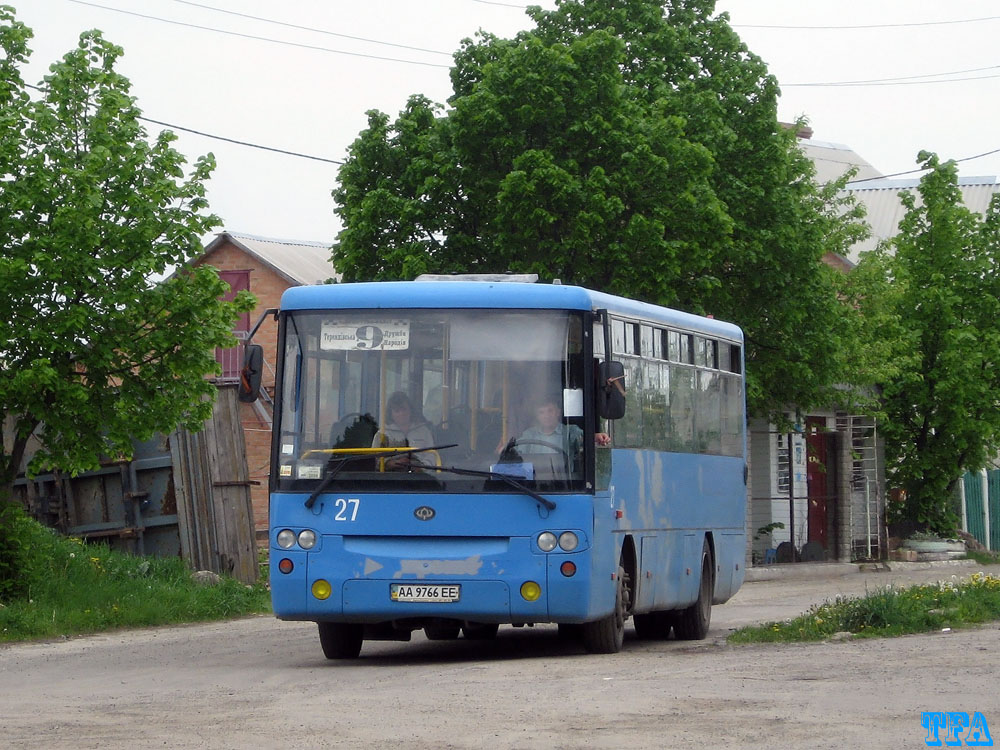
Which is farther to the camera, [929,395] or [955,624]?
[929,395]

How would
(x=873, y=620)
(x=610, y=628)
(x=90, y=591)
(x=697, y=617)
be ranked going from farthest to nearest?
1. (x=90, y=591)
2. (x=697, y=617)
3. (x=873, y=620)
4. (x=610, y=628)

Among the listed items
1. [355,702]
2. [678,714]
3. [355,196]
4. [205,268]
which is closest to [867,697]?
[678,714]

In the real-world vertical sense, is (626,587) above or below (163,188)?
below

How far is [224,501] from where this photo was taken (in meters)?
22.5

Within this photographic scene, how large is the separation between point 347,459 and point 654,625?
198 inches

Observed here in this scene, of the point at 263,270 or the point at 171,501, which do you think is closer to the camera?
the point at 171,501

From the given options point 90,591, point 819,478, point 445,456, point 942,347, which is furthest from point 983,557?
point 445,456

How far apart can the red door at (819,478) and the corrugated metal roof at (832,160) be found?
55.0 feet

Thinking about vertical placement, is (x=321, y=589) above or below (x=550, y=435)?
below

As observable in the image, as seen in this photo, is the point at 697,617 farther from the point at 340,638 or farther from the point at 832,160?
the point at 832,160

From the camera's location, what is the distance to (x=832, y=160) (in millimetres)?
57219

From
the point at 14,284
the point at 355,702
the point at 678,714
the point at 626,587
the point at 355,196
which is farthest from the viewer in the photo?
the point at 355,196

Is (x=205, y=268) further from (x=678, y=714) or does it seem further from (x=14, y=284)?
(x=678, y=714)

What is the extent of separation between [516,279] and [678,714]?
604cm
